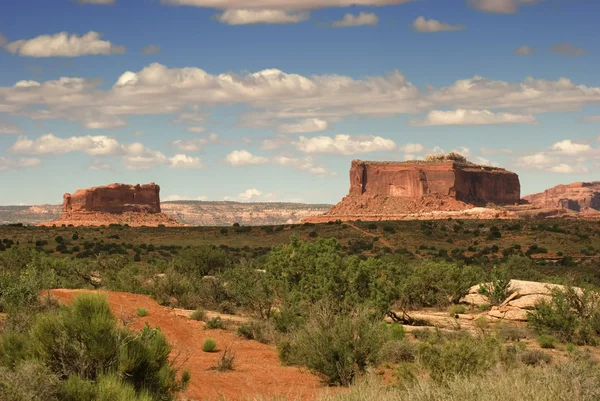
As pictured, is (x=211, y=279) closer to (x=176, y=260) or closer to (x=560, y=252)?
(x=176, y=260)

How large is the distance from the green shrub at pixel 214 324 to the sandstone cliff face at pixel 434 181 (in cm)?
11462

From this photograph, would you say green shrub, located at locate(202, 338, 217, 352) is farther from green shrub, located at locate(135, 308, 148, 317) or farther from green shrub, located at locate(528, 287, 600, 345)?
green shrub, located at locate(528, 287, 600, 345)

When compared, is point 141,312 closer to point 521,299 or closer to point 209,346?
point 209,346

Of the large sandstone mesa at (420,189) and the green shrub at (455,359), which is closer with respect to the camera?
the green shrub at (455,359)

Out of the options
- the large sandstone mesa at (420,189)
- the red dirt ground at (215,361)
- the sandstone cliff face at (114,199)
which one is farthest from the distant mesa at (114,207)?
the red dirt ground at (215,361)

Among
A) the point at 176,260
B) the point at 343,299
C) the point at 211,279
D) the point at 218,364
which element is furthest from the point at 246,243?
the point at 218,364

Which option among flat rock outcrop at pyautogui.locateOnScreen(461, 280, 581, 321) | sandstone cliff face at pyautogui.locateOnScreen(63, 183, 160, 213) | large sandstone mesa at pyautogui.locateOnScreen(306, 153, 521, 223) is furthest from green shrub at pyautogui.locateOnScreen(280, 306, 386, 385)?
sandstone cliff face at pyautogui.locateOnScreen(63, 183, 160, 213)

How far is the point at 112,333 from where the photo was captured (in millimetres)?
10164

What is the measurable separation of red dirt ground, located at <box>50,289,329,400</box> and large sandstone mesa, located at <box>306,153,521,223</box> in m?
100

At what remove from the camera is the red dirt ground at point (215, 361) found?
1379 centimetres

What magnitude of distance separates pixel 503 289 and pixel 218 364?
16.1 meters

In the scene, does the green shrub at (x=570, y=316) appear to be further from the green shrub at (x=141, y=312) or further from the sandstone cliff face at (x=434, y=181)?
the sandstone cliff face at (x=434, y=181)

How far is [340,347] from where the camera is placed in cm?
1479

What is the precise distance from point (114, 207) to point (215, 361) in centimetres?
12085
